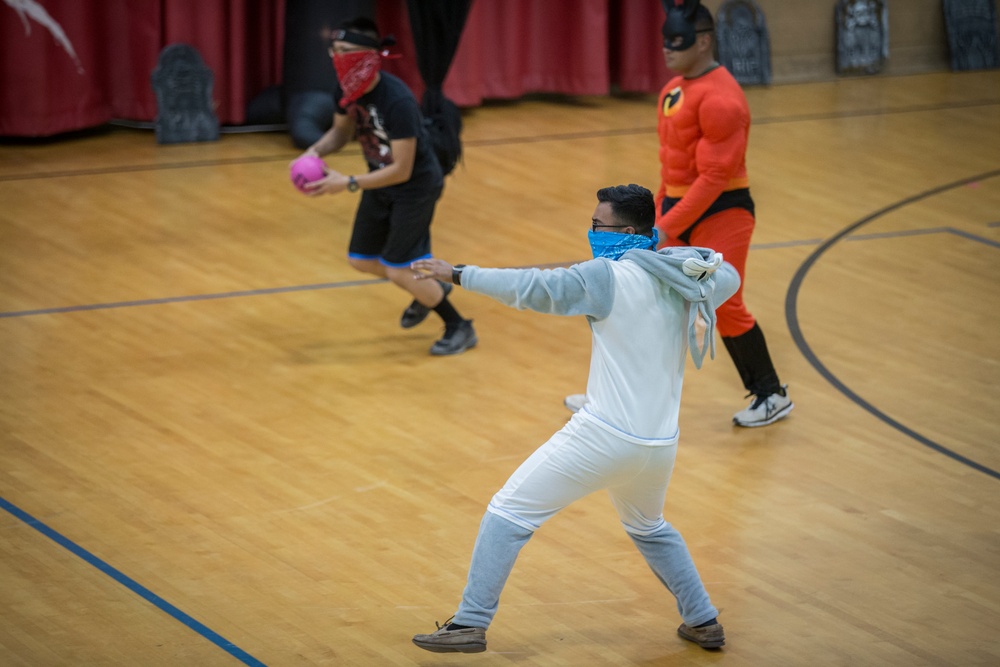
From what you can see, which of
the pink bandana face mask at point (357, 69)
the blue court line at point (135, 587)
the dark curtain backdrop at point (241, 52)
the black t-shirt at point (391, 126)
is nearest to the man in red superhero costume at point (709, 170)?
the black t-shirt at point (391, 126)

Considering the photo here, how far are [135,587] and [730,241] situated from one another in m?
2.73

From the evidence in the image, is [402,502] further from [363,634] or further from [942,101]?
[942,101]

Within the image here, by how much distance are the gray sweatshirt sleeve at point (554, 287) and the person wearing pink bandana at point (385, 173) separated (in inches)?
104

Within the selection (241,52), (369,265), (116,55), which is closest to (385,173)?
(369,265)

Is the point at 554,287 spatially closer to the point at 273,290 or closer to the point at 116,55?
the point at 273,290

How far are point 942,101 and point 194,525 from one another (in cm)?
850

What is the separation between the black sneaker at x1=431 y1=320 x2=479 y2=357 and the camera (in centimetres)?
652

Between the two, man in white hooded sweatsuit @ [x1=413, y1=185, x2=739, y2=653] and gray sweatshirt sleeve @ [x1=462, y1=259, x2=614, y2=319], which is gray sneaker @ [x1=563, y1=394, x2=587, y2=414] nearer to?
man in white hooded sweatsuit @ [x1=413, y1=185, x2=739, y2=653]

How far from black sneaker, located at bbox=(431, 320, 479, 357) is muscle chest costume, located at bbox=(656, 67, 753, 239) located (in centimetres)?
132

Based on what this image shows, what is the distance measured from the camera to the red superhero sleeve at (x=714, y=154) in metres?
5.42

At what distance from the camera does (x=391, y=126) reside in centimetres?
617

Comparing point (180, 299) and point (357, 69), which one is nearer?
point (357, 69)

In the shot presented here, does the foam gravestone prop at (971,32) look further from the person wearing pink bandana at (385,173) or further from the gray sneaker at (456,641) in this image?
the gray sneaker at (456,641)

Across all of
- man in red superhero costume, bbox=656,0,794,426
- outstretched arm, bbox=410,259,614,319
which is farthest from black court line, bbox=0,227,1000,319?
outstretched arm, bbox=410,259,614,319
